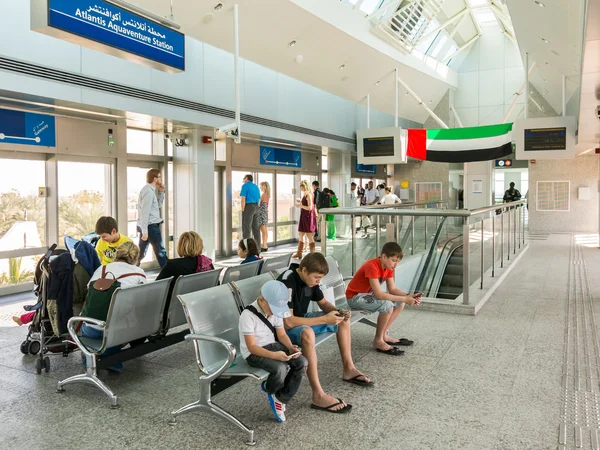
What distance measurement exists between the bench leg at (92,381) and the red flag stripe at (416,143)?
12.7 metres

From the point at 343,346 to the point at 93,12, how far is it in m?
A: 3.44

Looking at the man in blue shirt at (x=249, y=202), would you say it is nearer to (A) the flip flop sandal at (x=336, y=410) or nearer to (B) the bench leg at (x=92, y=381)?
(B) the bench leg at (x=92, y=381)

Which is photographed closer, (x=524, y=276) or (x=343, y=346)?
(x=343, y=346)

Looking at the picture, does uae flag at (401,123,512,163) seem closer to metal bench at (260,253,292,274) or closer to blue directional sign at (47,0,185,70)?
metal bench at (260,253,292,274)

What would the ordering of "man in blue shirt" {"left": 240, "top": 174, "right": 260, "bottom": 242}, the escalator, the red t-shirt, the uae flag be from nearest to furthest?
the red t-shirt → the escalator → "man in blue shirt" {"left": 240, "top": 174, "right": 260, "bottom": 242} → the uae flag

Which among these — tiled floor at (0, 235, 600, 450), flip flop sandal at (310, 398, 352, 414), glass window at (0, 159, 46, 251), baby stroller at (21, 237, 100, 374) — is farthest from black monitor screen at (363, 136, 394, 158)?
flip flop sandal at (310, 398, 352, 414)

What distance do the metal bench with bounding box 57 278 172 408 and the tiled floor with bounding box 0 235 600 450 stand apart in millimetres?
184

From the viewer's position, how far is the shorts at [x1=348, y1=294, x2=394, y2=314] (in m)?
4.79

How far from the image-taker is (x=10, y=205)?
793cm

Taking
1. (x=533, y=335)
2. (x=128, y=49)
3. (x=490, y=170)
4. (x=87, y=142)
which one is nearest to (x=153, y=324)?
(x=128, y=49)

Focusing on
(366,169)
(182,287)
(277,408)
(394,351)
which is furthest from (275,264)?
(366,169)

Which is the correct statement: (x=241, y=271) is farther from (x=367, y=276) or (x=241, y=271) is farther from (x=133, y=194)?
(x=133, y=194)

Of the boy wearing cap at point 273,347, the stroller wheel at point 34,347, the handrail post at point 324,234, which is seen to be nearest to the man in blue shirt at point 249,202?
the handrail post at point 324,234

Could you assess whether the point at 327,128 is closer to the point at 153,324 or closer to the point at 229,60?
the point at 229,60
